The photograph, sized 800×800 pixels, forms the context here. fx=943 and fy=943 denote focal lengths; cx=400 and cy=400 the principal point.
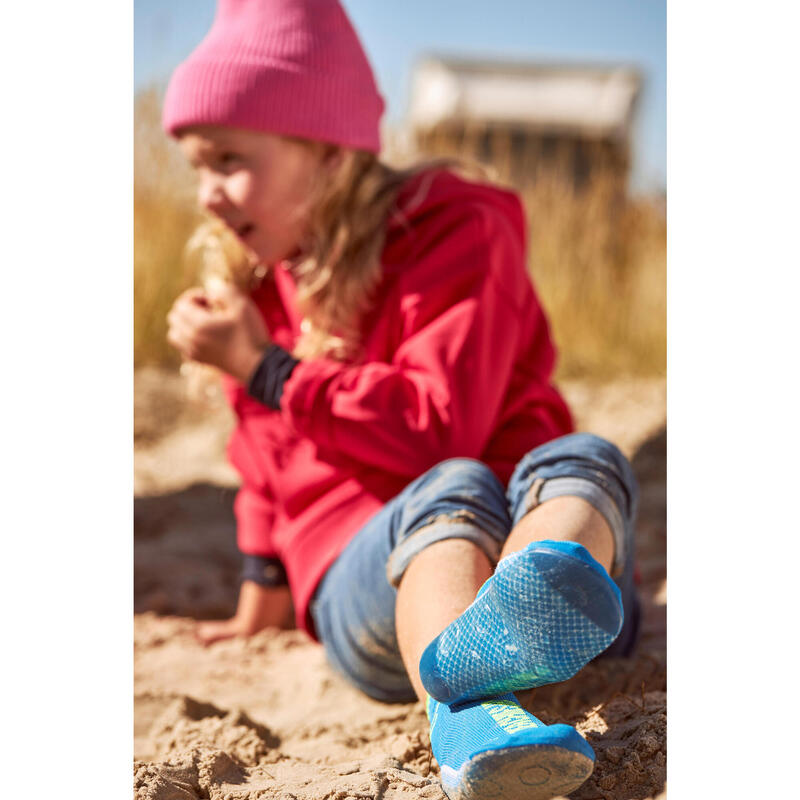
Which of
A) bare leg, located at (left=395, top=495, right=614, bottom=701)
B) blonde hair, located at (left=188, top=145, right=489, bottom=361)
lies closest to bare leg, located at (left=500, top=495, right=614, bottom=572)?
bare leg, located at (left=395, top=495, right=614, bottom=701)

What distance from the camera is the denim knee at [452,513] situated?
3.54ft

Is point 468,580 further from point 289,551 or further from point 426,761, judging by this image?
point 289,551

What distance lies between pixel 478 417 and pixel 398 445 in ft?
0.39

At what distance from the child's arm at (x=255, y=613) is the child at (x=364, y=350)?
0.19 metres

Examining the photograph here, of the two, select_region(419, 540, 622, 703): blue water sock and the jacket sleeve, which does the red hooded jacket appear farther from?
select_region(419, 540, 622, 703): blue water sock

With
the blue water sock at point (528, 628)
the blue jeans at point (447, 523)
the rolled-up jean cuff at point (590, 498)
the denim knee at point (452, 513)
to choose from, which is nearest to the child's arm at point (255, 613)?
the blue jeans at point (447, 523)

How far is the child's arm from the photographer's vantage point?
1757mm

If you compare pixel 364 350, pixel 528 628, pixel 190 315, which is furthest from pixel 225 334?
pixel 528 628

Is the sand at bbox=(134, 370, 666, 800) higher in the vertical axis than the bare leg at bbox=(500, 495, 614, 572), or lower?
lower

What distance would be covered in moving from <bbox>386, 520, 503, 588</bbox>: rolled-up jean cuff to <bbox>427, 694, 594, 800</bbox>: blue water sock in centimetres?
23

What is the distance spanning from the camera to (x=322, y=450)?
145 cm
